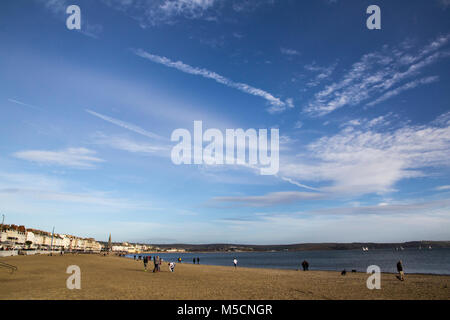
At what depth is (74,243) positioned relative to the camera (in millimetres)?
191125

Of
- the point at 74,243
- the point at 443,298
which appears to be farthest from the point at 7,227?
the point at 443,298

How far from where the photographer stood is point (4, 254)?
58.5m

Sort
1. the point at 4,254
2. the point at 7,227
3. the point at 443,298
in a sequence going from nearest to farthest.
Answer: the point at 443,298 < the point at 4,254 < the point at 7,227
